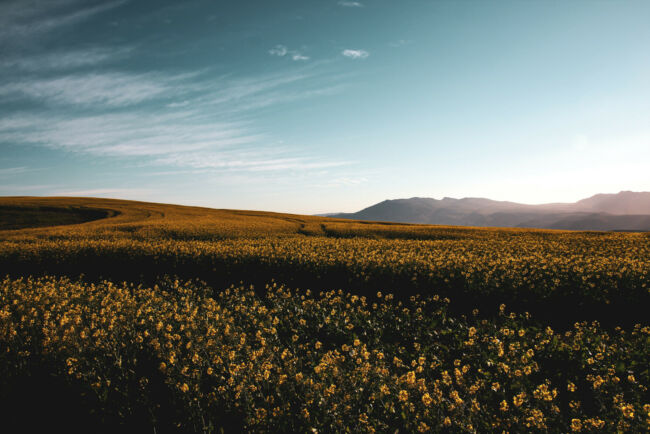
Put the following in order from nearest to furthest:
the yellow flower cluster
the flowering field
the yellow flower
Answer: the yellow flower
the yellow flower cluster
the flowering field

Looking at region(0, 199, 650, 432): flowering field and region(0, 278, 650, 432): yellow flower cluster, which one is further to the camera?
region(0, 199, 650, 432): flowering field

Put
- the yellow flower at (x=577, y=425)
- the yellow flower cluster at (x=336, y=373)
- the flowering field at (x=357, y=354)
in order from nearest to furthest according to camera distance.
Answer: the yellow flower at (x=577, y=425) < the yellow flower cluster at (x=336, y=373) < the flowering field at (x=357, y=354)

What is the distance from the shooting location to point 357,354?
550cm

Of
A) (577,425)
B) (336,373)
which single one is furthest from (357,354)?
(577,425)

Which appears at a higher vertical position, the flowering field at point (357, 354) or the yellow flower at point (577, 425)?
the yellow flower at point (577, 425)

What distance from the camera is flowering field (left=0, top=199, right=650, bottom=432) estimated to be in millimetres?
3879

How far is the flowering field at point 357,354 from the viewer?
153 inches

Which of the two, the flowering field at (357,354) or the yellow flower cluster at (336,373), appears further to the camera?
the flowering field at (357,354)

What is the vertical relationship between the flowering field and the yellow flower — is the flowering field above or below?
below

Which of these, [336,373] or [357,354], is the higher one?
[336,373]

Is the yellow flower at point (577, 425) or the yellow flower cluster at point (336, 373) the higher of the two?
the yellow flower at point (577, 425)

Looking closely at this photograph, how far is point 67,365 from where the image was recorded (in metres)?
5.03

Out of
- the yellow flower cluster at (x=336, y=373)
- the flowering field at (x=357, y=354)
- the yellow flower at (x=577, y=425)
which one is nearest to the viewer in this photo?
the yellow flower at (x=577, y=425)

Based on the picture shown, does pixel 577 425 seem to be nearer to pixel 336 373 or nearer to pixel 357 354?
pixel 336 373
